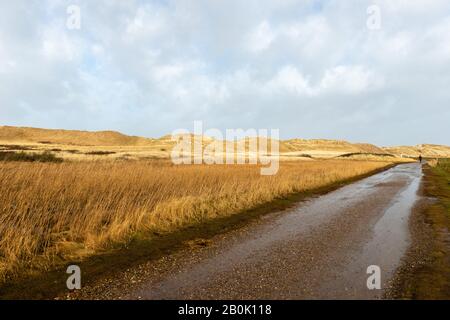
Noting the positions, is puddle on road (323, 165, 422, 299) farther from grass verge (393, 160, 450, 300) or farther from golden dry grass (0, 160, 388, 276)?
golden dry grass (0, 160, 388, 276)

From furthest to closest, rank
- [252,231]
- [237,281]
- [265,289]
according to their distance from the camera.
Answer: [252,231] → [237,281] → [265,289]

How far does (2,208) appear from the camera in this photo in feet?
29.4

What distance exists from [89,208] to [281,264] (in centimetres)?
709

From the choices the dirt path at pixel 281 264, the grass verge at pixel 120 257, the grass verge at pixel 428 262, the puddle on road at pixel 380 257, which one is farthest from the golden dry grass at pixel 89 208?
the grass verge at pixel 428 262

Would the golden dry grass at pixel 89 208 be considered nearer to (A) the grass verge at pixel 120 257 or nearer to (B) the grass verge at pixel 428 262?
(A) the grass verge at pixel 120 257

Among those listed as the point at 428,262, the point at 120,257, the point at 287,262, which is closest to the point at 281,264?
the point at 287,262

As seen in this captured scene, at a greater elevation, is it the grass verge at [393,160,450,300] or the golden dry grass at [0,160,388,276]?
the golden dry grass at [0,160,388,276]

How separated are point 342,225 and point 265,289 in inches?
240

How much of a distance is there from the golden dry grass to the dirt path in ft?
7.01

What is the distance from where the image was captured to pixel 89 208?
420 inches

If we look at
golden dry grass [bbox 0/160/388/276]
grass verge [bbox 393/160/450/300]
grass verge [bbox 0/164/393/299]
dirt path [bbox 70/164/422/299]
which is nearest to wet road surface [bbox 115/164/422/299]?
dirt path [bbox 70/164/422/299]

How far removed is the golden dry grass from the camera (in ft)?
24.4
